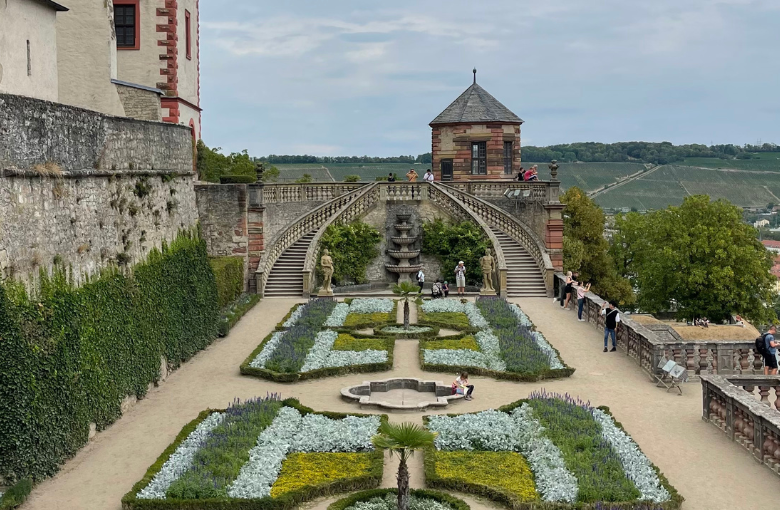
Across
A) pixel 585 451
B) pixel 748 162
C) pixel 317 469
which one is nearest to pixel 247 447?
pixel 317 469

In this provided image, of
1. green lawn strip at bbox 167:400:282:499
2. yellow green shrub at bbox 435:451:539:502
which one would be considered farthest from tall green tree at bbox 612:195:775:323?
yellow green shrub at bbox 435:451:539:502

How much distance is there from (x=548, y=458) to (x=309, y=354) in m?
10.7

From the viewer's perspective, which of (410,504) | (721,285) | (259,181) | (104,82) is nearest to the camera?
(410,504)

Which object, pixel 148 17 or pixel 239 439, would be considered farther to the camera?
pixel 148 17

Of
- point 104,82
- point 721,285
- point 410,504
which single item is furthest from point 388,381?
point 721,285

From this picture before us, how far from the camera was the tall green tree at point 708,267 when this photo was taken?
50375mm

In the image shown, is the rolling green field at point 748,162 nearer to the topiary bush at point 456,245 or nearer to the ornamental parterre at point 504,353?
the topiary bush at point 456,245

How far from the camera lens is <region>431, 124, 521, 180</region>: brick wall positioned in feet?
159

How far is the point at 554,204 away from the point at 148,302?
21598 millimetres

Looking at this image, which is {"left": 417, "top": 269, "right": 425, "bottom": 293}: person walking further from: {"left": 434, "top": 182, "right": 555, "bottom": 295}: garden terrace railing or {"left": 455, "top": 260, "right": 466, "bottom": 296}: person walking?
{"left": 434, "top": 182, "right": 555, "bottom": 295}: garden terrace railing

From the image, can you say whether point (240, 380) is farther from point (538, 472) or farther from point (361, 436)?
point (538, 472)

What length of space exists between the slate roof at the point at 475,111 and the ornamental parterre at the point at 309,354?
63.0ft

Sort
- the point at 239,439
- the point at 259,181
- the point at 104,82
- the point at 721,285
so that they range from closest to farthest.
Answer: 1. the point at 239,439
2. the point at 104,82
3. the point at 259,181
4. the point at 721,285

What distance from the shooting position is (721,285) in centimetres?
5003
